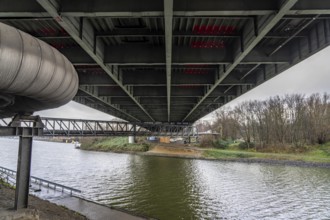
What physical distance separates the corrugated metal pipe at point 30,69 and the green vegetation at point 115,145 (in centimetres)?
5592

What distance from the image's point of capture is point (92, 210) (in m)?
12.0

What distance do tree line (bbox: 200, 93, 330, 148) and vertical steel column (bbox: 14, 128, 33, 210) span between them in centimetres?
5022

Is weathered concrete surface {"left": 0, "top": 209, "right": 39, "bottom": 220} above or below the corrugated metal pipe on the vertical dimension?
below

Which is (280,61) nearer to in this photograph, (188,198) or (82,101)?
(188,198)

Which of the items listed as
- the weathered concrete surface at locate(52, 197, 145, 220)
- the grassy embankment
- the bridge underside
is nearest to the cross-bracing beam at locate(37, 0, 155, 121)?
the bridge underside

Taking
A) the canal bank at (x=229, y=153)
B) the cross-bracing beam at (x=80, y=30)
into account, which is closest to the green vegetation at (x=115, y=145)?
the canal bank at (x=229, y=153)

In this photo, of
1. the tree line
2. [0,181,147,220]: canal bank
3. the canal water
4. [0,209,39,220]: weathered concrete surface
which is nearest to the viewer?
[0,209,39,220]: weathered concrete surface

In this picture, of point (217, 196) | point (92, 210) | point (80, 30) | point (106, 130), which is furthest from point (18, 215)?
point (106, 130)

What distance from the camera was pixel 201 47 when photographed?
27.3ft

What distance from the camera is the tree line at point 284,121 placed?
47.2 m

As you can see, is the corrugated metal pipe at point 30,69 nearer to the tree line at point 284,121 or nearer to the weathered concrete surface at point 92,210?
the weathered concrete surface at point 92,210

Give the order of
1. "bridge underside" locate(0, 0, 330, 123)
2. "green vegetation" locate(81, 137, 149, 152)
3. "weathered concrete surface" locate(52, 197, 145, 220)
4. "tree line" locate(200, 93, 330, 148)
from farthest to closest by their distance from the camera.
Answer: "green vegetation" locate(81, 137, 149, 152)
"tree line" locate(200, 93, 330, 148)
"weathered concrete surface" locate(52, 197, 145, 220)
"bridge underside" locate(0, 0, 330, 123)

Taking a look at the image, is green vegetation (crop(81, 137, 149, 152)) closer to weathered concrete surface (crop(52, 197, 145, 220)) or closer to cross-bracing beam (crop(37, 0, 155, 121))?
weathered concrete surface (crop(52, 197, 145, 220))

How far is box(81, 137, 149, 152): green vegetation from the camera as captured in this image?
62638mm
